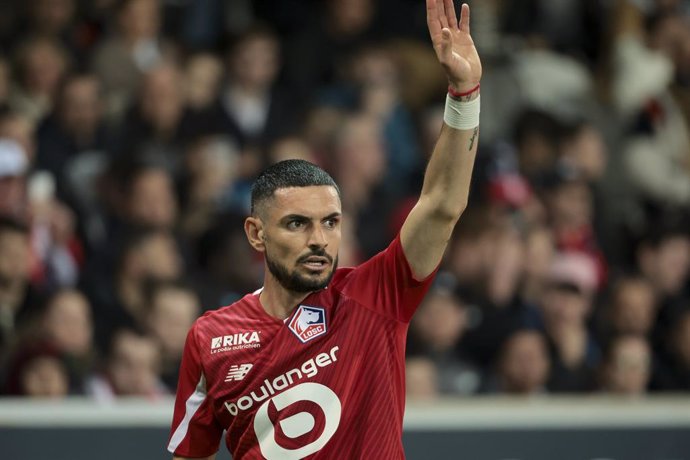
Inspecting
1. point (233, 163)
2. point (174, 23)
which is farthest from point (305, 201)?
point (174, 23)

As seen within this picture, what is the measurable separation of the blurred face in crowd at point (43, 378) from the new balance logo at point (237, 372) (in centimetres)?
282

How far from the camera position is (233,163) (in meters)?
8.98

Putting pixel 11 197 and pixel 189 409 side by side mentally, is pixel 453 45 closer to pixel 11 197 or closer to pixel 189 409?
pixel 189 409

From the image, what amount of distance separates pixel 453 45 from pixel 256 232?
893 mm

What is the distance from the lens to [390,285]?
410cm

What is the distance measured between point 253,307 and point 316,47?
6035 millimetres

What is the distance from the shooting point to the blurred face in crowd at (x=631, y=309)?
8820 millimetres

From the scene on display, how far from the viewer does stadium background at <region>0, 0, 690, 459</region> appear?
7141mm

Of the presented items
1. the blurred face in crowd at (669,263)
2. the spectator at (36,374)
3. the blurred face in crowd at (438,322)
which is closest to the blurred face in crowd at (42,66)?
the spectator at (36,374)

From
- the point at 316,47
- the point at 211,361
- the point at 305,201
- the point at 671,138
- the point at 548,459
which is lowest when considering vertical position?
the point at 548,459

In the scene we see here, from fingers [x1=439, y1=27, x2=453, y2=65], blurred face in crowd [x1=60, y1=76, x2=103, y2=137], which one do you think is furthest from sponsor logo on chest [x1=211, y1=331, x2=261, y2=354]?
blurred face in crowd [x1=60, y1=76, x2=103, y2=137]

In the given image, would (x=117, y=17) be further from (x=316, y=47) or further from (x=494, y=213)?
(x=494, y=213)

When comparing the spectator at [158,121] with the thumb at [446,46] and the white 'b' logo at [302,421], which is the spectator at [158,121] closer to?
the white 'b' logo at [302,421]

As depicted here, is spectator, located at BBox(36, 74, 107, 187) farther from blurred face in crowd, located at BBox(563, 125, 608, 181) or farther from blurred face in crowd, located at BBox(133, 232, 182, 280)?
blurred face in crowd, located at BBox(563, 125, 608, 181)
